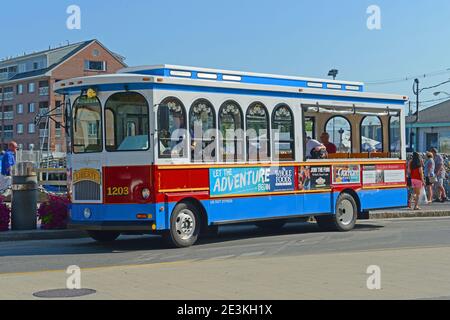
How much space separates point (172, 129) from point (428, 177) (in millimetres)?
14546

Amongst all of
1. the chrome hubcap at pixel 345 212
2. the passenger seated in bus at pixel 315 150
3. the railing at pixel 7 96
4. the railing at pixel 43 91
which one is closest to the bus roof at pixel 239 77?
the passenger seated in bus at pixel 315 150

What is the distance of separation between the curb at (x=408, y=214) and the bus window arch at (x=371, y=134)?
353 cm

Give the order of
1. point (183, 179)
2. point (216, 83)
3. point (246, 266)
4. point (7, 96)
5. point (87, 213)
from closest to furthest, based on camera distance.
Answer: point (246, 266), point (183, 179), point (87, 213), point (216, 83), point (7, 96)

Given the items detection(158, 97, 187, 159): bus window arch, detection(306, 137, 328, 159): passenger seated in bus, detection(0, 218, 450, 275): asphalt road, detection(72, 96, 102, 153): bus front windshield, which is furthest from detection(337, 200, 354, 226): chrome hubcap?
detection(72, 96, 102, 153): bus front windshield

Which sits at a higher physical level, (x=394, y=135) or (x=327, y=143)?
(x=394, y=135)

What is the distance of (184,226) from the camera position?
44.6 ft

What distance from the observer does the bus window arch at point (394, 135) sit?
18.0 m

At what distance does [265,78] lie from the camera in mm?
15344

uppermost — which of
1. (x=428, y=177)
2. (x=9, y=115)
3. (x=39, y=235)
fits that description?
(x=9, y=115)

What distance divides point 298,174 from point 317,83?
2.30m

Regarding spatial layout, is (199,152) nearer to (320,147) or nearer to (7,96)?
(320,147)

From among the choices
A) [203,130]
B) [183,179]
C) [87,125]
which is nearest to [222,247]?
[183,179]
